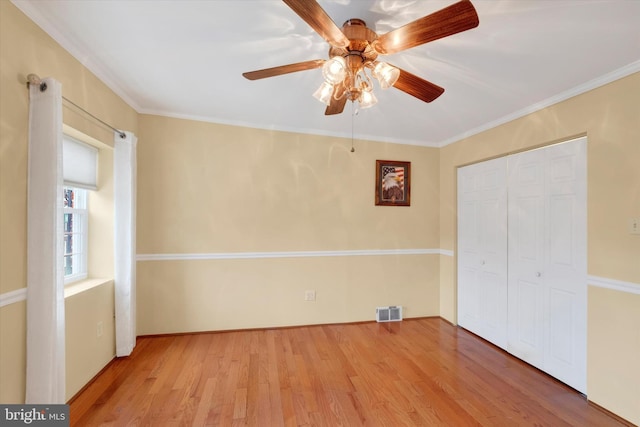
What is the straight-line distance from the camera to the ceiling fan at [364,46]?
1.03 meters

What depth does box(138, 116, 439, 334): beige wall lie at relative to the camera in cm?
288

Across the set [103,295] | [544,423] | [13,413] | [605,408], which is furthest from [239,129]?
[605,408]

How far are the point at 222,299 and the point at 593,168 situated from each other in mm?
3603

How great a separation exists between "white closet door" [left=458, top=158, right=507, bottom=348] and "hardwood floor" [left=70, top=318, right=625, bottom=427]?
0.96 feet

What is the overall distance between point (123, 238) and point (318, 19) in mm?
2451

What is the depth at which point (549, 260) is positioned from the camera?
235cm

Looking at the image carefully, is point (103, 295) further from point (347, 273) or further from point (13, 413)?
point (347, 273)

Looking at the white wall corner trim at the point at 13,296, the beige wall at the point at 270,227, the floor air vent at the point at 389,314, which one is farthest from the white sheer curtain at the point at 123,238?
the floor air vent at the point at 389,314

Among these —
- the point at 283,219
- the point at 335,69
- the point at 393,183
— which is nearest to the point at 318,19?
the point at 335,69

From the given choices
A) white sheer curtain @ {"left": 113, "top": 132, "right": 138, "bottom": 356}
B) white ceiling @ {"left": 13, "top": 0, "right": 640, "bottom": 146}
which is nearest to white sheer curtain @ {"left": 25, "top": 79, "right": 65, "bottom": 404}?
white ceiling @ {"left": 13, "top": 0, "right": 640, "bottom": 146}

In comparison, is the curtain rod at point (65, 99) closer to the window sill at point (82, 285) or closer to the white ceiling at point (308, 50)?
the white ceiling at point (308, 50)

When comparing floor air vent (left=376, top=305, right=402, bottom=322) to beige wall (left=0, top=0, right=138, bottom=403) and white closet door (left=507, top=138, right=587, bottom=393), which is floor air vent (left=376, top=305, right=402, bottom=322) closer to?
white closet door (left=507, top=138, right=587, bottom=393)

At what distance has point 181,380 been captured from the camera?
2.17m

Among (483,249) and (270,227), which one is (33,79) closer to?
(270,227)
